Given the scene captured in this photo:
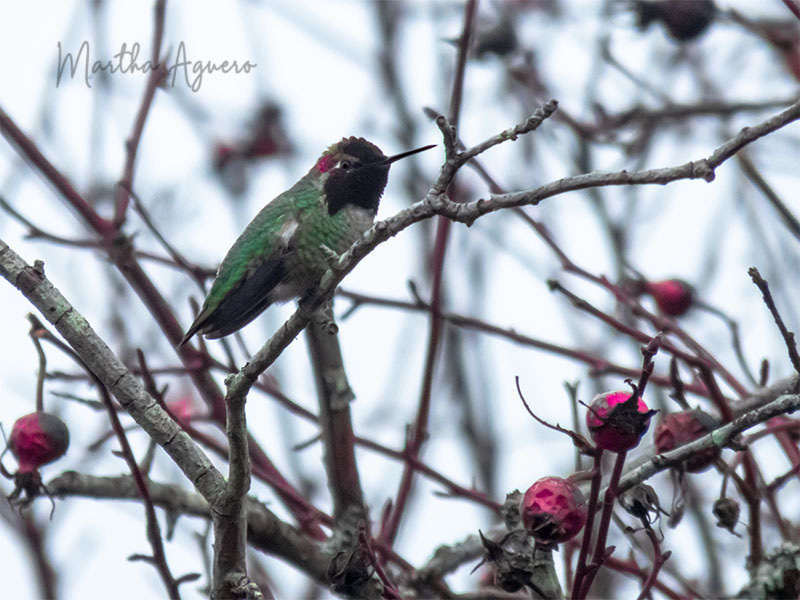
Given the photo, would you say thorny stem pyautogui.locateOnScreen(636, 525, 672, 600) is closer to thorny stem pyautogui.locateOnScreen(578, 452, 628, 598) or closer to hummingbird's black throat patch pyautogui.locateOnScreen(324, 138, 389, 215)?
thorny stem pyautogui.locateOnScreen(578, 452, 628, 598)

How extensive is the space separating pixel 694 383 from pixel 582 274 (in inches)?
19.9

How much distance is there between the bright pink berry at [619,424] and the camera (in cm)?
223

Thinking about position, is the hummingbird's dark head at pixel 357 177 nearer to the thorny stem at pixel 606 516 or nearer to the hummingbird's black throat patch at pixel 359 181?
the hummingbird's black throat patch at pixel 359 181

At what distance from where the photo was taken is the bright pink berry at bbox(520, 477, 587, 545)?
236cm

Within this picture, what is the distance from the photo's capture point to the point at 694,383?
332 centimetres

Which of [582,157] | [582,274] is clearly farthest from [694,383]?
[582,157]

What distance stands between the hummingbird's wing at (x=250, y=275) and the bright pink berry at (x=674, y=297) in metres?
1.48

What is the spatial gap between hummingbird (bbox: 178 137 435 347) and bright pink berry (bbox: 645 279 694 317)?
119 centimetres

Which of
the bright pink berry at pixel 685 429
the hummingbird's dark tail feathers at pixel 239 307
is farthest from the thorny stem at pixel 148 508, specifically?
the bright pink berry at pixel 685 429

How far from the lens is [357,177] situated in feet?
13.4

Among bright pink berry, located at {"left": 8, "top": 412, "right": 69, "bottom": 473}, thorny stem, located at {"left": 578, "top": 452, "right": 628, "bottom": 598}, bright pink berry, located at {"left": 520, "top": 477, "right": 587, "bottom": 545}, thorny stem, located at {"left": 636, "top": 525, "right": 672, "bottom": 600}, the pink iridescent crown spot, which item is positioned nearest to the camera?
thorny stem, located at {"left": 578, "top": 452, "right": 628, "bottom": 598}

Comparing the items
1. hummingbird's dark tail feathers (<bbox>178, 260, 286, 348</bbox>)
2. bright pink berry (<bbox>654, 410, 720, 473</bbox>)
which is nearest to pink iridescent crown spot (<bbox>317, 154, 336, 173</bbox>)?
hummingbird's dark tail feathers (<bbox>178, 260, 286, 348</bbox>)

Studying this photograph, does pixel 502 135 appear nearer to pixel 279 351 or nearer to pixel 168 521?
pixel 279 351

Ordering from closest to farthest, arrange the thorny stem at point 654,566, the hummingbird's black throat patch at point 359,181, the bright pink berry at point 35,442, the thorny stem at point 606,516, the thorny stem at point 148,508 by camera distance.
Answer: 1. the thorny stem at point 606,516
2. the thorny stem at point 654,566
3. the thorny stem at point 148,508
4. the bright pink berry at point 35,442
5. the hummingbird's black throat patch at point 359,181
